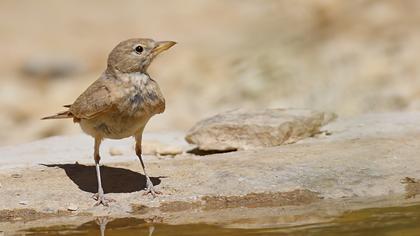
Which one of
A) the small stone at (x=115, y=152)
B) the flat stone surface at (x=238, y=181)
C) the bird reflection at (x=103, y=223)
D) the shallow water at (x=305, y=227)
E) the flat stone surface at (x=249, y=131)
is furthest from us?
the small stone at (x=115, y=152)

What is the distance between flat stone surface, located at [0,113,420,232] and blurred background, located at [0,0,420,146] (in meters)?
4.57

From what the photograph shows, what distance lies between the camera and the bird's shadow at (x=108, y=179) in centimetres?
800

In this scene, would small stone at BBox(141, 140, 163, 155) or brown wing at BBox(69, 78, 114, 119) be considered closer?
brown wing at BBox(69, 78, 114, 119)

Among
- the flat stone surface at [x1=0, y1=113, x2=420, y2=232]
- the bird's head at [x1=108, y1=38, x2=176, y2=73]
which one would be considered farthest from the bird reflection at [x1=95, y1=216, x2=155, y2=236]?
the bird's head at [x1=108, y1=38, x2=176, y2=73]

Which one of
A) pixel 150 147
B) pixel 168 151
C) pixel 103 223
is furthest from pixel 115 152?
pixel 103 223

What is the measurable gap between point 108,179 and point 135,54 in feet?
3.51

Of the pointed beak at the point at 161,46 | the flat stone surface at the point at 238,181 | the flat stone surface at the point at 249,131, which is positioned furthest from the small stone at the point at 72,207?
the flat stone surface at the point at 249,131

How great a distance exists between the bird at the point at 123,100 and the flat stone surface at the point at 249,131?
4.09 feet

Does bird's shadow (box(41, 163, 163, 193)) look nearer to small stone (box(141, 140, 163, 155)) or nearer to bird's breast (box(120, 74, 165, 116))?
bird's breast (box(120, 74, 165, 116))

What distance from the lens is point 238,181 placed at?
783cm

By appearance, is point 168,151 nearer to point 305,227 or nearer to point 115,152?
point 115,152

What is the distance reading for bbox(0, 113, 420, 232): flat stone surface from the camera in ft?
24.4

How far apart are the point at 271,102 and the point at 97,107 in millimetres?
6747

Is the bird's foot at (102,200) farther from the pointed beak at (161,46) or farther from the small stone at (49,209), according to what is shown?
the pointed beak at (161,46)
